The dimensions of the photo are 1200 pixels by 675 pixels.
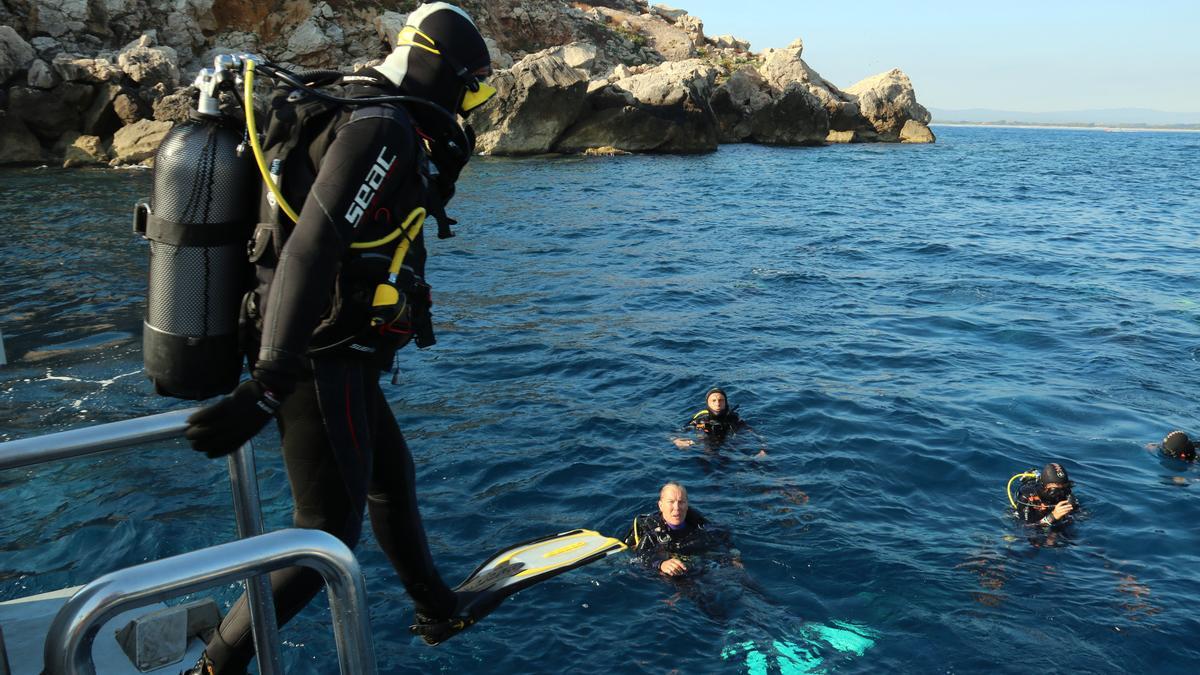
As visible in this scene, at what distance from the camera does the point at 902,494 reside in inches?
354

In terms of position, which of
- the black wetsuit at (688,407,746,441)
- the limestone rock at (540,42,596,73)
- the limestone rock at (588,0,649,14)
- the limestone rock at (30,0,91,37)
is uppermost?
the limestone rock at (588,0,649,14)

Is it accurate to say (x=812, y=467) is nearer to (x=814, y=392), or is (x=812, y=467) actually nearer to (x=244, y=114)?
(x=814, y=392)

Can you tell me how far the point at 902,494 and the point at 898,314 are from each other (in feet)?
25.1

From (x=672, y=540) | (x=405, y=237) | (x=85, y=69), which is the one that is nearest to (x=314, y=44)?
(x=85, y=69)

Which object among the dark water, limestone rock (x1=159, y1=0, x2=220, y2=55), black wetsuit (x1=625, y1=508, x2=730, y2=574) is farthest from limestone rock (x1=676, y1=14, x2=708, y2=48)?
black wetsuit (x1=625, y1=508, x2=730, y2=574)

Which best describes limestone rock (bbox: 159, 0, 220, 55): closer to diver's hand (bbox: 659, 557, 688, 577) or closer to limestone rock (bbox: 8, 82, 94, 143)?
limestone rock (bbox: 8, 82, 94, 143)

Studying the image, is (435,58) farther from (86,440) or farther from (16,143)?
(16,143)

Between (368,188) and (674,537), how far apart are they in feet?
17.3

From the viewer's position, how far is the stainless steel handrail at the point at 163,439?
2027mm

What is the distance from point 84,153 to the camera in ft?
108

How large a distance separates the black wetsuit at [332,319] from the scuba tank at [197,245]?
11 centimetres

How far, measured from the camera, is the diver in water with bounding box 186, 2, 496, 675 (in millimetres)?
2703

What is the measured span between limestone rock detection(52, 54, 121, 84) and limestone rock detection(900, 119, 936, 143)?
57.9 metres

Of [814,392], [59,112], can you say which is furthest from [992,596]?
[59,112]
